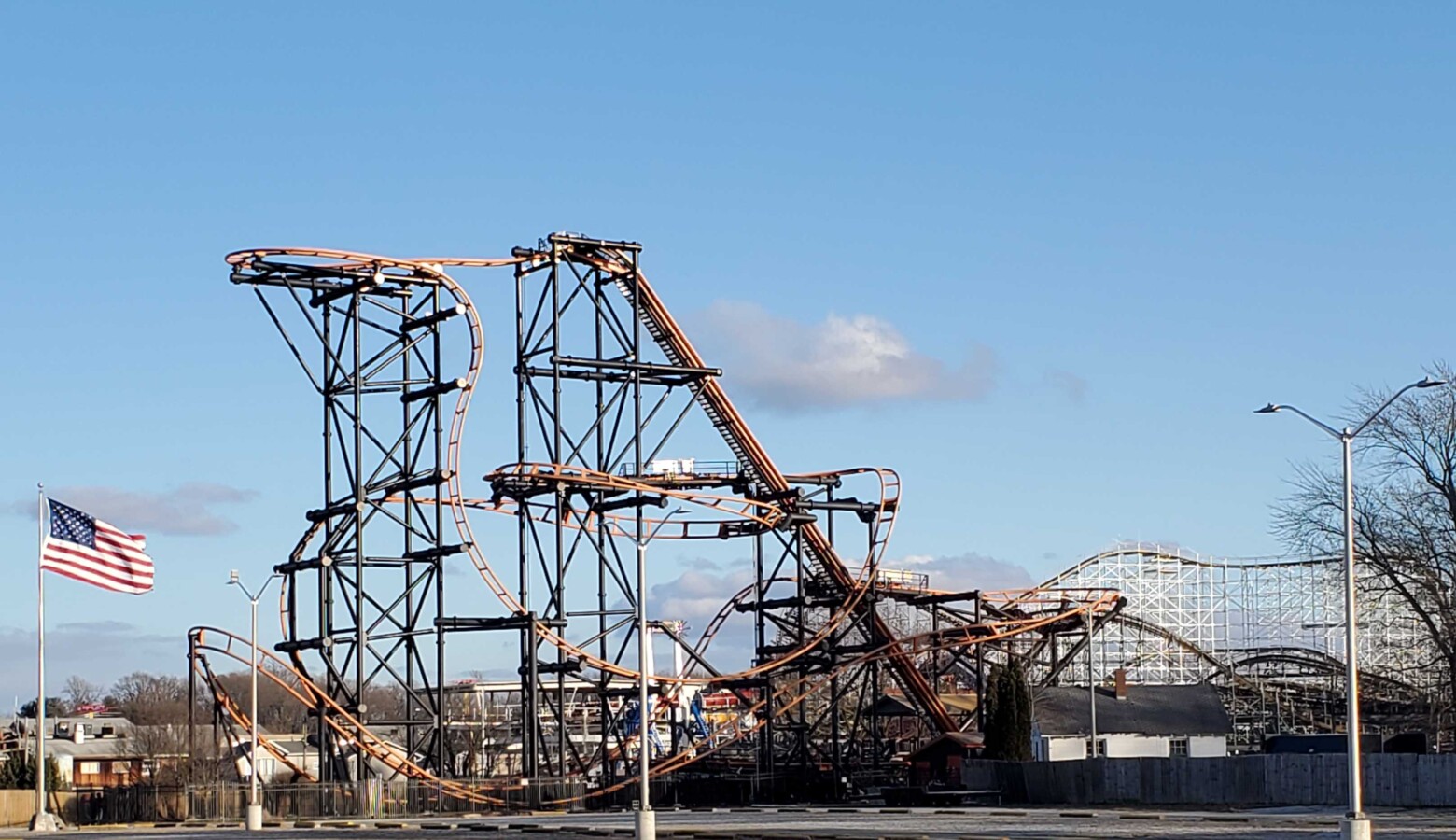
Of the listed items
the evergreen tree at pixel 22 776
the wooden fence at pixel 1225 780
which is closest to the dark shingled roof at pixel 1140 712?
the wooden fence at pixel 1225 780

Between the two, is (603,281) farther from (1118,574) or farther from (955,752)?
(1118,574)

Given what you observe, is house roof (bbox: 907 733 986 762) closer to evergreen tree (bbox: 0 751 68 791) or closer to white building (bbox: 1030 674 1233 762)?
white building (bbox: 1030 674 1233 762)

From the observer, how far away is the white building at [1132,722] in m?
80.1

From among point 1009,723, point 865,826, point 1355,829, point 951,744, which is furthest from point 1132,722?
point 1355,829

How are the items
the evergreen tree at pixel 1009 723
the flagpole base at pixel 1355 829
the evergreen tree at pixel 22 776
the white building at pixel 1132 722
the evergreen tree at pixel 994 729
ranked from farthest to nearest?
the white building at pixel 1132 722, the evergreen tree at pixel 22 776, the evergreen tree at pixel 994 729, the evergreen tree at pixel 1009 723, the flagpole base at pixel 1355 829

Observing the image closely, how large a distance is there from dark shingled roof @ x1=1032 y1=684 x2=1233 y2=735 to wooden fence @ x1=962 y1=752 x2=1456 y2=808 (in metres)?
15.1

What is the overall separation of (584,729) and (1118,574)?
28819 mm

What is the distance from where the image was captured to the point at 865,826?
46312 mm

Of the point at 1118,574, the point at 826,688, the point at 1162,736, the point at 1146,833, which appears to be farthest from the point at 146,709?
the point at 1146,833

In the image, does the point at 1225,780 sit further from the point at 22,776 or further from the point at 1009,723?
the point at 22,776

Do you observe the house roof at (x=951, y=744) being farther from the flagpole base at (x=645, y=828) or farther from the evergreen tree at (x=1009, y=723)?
the flagpole base at (x=645, y=828)

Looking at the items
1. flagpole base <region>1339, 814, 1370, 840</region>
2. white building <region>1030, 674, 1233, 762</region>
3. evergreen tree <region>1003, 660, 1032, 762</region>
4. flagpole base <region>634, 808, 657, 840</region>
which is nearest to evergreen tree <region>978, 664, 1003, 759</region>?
evergreen tree <region>1003, 660, 1032, 762</region>

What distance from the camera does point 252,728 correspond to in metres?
58.1

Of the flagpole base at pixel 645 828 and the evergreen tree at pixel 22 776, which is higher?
the flagpole base at pixel 645 828
